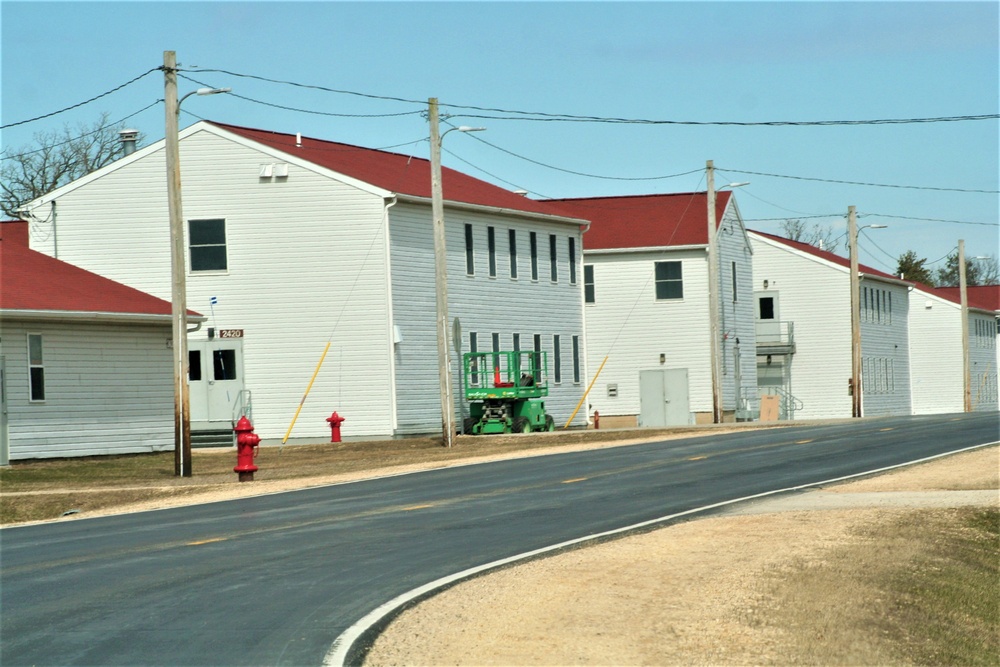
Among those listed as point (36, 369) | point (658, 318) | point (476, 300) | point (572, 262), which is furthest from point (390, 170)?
point (36, 369)

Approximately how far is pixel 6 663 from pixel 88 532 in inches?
319

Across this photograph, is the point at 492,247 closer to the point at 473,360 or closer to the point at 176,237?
the point at 473,360

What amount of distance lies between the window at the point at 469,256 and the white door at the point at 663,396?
13.0m

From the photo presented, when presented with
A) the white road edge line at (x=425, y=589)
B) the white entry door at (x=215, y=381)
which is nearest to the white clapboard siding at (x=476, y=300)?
the white entry door at (x=215, y=381)

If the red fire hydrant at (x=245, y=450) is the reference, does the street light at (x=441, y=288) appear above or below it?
above

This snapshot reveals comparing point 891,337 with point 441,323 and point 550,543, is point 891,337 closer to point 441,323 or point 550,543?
point 441,323

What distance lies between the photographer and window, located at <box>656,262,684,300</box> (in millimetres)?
51250

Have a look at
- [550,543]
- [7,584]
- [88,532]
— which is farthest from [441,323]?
[7,584]

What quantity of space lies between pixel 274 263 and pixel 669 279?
19006 mm

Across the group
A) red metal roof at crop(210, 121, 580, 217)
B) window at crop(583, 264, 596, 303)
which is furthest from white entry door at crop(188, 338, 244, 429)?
window at crop(583, 264, 596, 303)

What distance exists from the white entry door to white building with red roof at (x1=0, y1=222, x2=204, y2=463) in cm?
375

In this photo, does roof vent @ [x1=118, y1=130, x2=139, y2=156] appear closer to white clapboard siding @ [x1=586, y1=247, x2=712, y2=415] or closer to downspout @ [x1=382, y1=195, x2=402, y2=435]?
downspout @ [x1=382, y1=195, x2=402, y2=435]

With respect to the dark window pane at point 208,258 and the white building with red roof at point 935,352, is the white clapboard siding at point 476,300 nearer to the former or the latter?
the dark window pane at point 208,258

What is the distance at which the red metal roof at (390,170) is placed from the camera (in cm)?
3822
